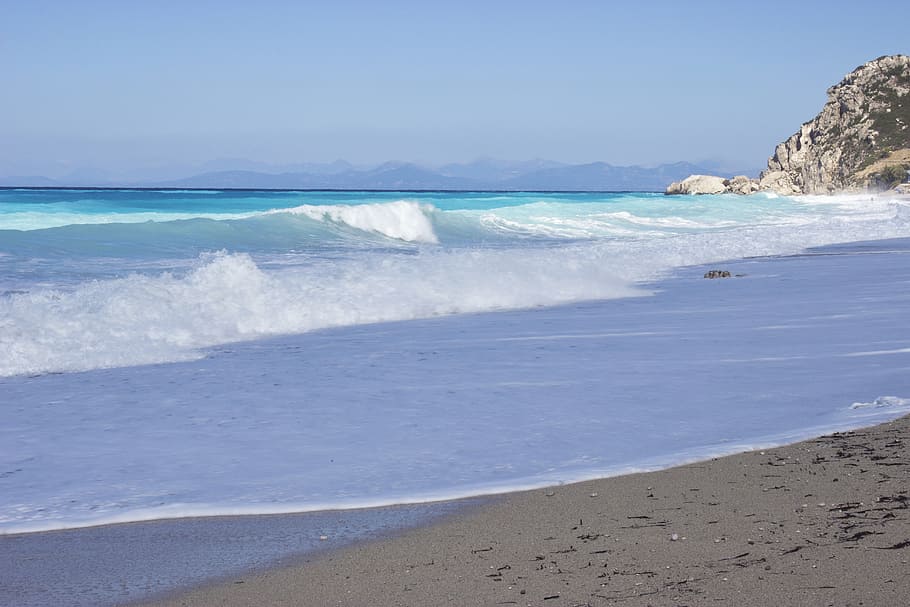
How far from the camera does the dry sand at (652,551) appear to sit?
3.29 meters

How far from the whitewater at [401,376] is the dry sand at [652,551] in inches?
21.7

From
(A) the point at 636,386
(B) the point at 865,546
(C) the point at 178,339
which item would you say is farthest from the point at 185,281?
(B) the point at 865,546

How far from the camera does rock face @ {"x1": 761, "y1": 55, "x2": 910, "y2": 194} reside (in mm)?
110000

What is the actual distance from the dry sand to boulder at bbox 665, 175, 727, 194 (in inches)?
4813

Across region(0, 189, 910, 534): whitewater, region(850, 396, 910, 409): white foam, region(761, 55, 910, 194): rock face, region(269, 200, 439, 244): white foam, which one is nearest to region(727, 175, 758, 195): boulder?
region(761, 55, 910, 194): rock face

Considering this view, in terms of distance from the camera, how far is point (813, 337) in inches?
359

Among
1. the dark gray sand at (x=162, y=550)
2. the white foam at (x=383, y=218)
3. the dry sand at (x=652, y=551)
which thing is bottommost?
the dark gray sand at (x=162, y=550)

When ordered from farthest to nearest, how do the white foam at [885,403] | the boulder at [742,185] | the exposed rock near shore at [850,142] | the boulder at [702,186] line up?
the boulder at [702,186] < the boulder at [742,185] < the exposed rock near shore at [850,142] < the white foam at [885,403]

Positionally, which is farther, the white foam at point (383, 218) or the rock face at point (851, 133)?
the rock face at point (851, 133)

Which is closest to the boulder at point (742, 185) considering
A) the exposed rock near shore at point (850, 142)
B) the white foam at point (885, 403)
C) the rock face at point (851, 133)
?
the exposed rock near shore at point (850, 142)

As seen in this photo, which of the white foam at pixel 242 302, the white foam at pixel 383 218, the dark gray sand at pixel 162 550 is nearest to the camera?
the dark gray sand at pixel 162 550

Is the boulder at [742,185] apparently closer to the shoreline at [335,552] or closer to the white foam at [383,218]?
the white foam at [383,218]

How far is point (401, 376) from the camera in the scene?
312 inches

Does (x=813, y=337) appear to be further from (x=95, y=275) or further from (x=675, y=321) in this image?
(x=95, y=275)
